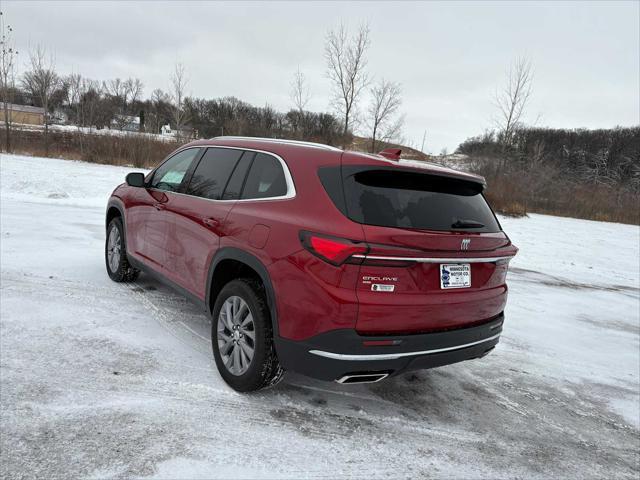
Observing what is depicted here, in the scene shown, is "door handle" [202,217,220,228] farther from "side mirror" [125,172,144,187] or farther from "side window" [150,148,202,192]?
"side mirror" [125,172,144,187]

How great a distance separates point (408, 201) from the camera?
266 centimetres

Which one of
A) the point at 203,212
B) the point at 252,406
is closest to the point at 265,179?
the point at 203,212

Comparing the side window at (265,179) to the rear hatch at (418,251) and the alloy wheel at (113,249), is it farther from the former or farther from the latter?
the alloy wheel at (113,249)

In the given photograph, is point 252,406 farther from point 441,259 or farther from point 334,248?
point 441,259

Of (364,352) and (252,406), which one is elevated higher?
(364,352)

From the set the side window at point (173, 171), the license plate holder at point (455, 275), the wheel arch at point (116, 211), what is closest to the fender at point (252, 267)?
the license plate holder at point (455, 275)

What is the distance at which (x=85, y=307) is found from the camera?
432cm

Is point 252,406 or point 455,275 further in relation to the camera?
point 252,406

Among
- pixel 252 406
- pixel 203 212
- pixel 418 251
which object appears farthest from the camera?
pixel 203 212

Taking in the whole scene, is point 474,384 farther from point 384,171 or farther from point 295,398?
point 384,171

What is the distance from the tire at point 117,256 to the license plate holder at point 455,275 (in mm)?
3759

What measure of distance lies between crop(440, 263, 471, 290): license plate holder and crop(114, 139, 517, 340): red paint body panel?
5 centimetres

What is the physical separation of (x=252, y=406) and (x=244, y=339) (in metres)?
0.44

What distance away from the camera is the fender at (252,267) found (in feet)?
8.95
